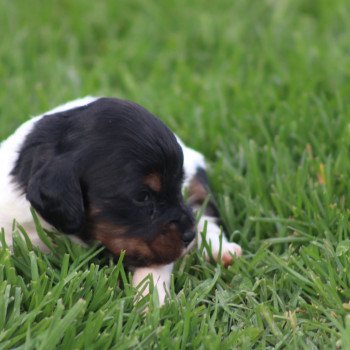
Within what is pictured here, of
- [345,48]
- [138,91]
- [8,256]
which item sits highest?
[8,256]

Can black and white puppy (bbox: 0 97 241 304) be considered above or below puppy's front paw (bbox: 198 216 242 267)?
above

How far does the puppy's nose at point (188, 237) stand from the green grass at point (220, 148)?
248mm

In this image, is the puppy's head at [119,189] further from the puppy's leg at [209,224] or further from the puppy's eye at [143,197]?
the puppy's leg at [209,224]

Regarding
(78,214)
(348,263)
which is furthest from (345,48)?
(78,214)

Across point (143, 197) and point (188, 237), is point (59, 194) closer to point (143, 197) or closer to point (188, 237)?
point (143, 197)

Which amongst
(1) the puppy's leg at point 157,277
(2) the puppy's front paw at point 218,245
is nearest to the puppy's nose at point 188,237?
(1) the puppy's leg at point 157,277

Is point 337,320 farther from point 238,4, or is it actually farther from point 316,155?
point 238,4

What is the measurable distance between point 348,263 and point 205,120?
7.49 ft

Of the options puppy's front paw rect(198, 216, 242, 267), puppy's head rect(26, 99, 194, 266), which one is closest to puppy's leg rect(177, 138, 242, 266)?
puppy's front paw rect(198, 216, 242, 267)

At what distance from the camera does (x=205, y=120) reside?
6312mm

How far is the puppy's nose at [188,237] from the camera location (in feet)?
13.9

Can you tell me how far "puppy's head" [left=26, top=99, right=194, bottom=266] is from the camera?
4.14 m

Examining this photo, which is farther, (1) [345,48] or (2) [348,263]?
(1) [345,48]

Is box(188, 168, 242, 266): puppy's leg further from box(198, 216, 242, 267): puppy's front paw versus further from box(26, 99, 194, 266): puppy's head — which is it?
box(26, 99, 194, 266): puppy's head
